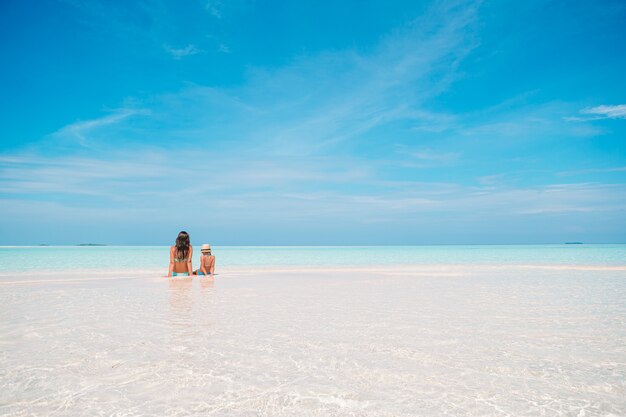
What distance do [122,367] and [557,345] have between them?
5720mm

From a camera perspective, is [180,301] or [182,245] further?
[182,245]

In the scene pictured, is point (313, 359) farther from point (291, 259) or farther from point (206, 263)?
point (291, 259)

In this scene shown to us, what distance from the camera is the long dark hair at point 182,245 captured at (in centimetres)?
1564

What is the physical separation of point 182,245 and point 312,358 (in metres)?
12.3

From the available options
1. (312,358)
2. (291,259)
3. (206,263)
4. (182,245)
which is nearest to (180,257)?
(182,245)

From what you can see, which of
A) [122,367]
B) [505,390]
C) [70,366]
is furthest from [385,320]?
[70,366]

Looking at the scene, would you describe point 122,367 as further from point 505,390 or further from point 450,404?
point 505,390

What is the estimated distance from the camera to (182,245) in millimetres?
16016

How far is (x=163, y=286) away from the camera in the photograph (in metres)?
13.1

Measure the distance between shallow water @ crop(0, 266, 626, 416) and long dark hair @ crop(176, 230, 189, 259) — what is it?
6.39 m

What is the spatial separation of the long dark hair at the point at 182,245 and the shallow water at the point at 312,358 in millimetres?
6388

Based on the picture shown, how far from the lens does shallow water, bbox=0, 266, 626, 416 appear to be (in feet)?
11.7

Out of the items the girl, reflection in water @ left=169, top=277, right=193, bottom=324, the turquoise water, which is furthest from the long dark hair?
the turquoise water

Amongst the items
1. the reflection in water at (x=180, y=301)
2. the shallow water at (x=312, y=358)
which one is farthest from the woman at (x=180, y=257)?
the shallow water at (x=312, y=358)
